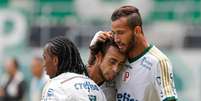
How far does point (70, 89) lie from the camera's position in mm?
6305

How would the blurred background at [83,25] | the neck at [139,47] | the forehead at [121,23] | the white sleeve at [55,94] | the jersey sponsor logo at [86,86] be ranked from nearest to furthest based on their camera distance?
the white sleeve at [55,94], the jersey sponsor logo at [86,86], the forehead at [121,23], the neck at [139,47], the blurred background at [83,25]

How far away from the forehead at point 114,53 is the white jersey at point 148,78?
0.10m

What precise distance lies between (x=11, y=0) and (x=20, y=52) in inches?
66.5

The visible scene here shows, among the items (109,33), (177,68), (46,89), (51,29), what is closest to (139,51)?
(109,33)

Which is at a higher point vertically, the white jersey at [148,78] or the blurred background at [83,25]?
the white jersey at [148,78]

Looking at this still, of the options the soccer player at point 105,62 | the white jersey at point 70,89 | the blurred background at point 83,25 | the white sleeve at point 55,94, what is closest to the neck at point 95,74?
the soccer player at point 105,62

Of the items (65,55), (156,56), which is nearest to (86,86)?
(65,55)

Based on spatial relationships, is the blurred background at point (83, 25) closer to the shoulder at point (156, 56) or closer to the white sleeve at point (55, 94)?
the shoulder at point (156, 56)

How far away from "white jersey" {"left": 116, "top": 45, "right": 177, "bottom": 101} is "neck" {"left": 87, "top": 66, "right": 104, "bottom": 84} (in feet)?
0.51

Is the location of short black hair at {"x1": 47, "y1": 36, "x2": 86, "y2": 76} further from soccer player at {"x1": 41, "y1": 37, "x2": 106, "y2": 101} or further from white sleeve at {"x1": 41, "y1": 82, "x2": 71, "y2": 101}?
white sleeve at {"x1": 41, "y1": 82, "x2": 71, "y2": 101}

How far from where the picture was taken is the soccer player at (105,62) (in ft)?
22.0

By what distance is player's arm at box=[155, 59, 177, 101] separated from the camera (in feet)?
21.7

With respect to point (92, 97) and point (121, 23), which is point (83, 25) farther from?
point (92, 97)

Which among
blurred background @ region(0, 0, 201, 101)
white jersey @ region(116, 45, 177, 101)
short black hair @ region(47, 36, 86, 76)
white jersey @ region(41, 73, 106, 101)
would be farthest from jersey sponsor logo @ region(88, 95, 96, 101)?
blurred background @ region(0, 0, 201, 101)
